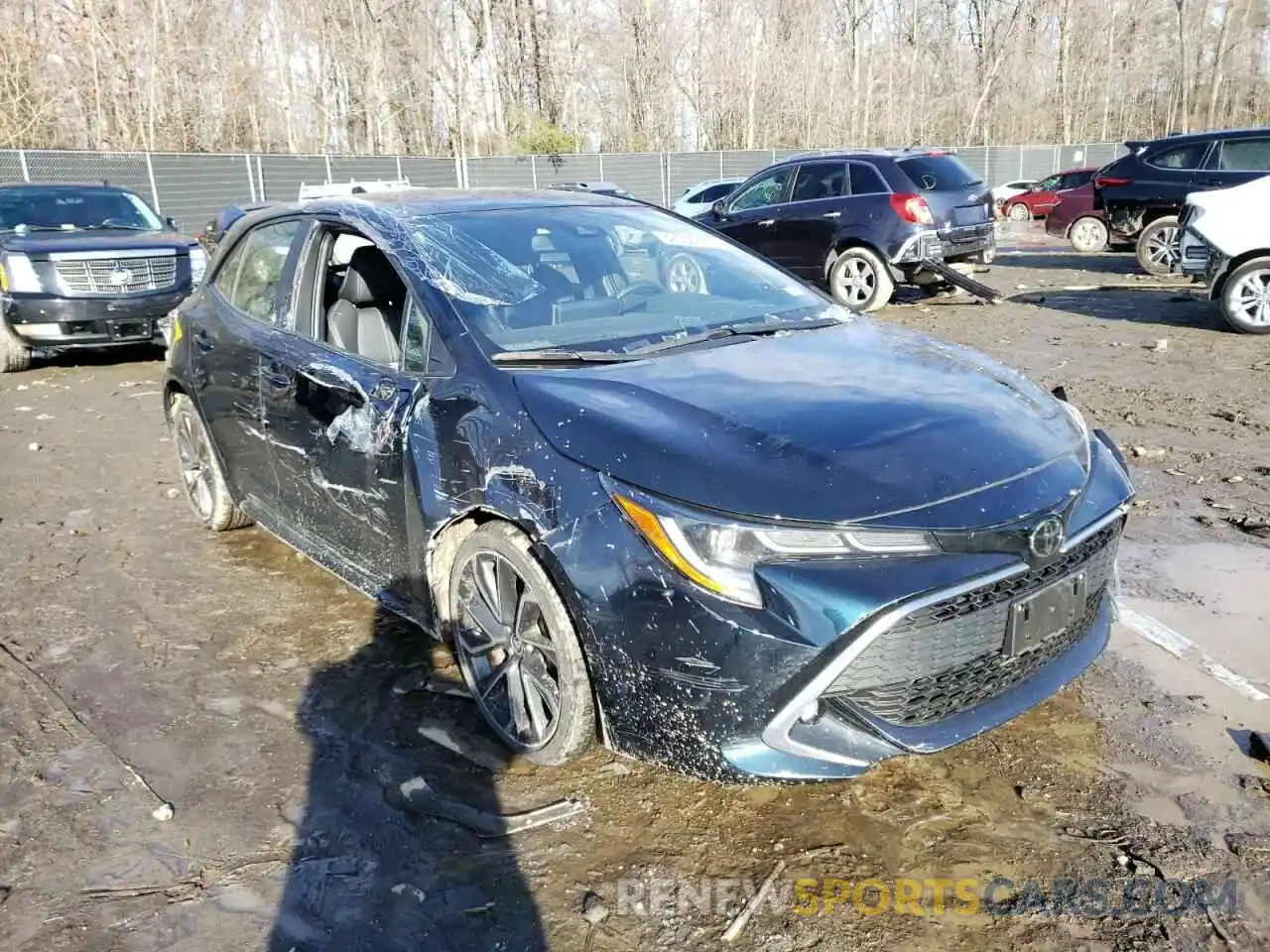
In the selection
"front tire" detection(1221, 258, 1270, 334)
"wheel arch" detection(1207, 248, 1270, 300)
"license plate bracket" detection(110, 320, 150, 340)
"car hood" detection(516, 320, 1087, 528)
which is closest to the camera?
"car hood" detection(516, 320, 1087, 528)

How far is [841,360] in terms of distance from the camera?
10.6 ft

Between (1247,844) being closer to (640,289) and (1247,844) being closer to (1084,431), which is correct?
(1084,431)

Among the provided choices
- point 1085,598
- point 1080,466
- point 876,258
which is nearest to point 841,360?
point 1080,466

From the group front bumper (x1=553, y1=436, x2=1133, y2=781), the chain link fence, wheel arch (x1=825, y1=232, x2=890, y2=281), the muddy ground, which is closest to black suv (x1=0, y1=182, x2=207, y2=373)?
the chain link fence

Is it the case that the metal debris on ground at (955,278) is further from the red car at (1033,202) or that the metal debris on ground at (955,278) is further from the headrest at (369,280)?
the red car at (1033,202)

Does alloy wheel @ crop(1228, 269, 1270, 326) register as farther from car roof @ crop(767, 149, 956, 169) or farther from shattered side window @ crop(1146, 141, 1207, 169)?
shattered side window @ crop(1146, 141, 1207, 169)

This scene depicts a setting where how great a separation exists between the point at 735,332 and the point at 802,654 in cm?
147

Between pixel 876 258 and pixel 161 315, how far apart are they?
7716 millimetres

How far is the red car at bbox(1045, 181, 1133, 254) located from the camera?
18328 mm

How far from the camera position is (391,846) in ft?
8.86

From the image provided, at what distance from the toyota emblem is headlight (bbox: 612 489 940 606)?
0.96ft

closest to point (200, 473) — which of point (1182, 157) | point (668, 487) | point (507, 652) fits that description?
point (507, 652)

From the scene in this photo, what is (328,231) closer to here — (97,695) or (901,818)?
(97,695)

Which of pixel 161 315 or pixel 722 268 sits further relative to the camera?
pixel 161 315
